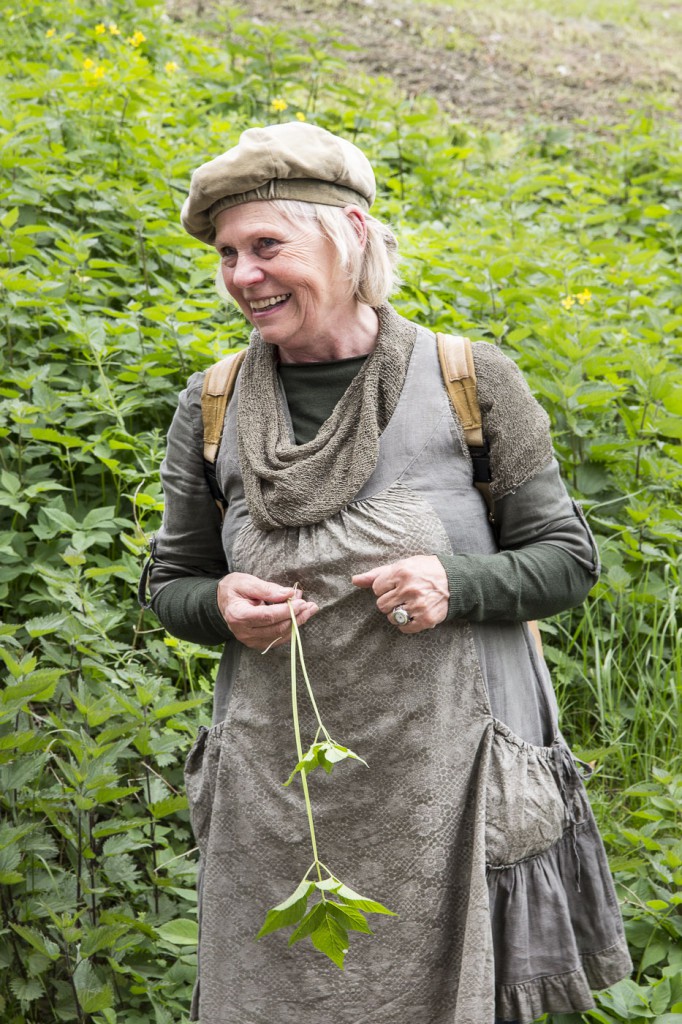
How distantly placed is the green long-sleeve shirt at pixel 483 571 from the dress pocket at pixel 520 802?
0.22 metres

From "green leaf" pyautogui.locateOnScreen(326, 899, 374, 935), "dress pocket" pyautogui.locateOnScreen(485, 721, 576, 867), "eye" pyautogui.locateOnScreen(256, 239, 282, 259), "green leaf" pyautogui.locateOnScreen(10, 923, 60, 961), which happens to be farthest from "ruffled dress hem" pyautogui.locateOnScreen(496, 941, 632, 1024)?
"eye" pyautogui.locateOnScreen(256, 239, 282, 259)

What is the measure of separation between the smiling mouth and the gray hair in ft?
0.37

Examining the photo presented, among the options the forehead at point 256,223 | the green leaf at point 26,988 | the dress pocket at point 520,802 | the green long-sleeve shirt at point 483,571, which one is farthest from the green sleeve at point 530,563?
the green leaf at point 26,988

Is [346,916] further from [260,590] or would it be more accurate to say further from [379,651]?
[260,590]

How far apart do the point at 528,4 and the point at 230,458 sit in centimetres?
1130

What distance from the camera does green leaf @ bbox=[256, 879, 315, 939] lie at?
5.16 ft

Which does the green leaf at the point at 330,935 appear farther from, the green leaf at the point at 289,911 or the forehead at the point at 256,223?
the forehead at the point at 256,223

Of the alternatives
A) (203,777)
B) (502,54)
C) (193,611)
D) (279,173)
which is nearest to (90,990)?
(203,777)

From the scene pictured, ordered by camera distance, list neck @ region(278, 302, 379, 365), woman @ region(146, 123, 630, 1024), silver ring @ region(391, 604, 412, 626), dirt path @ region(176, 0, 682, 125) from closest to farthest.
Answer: silver ring @ region(391, 604, 412, 626)
woman @ region(146, 123, 630, 1024)
neck @ region(278, 302, 379, 365)
dirt path @ region(176, 0, 682, 125)

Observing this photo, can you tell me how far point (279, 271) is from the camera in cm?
187

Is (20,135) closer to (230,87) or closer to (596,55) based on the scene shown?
(230,87)

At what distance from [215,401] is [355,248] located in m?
0.38

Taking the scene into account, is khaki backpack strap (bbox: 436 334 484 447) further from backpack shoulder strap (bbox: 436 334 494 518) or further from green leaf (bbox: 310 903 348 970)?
green leaf (bbox: 310 903 348 970)

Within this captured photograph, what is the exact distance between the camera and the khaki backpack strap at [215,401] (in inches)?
81.2
